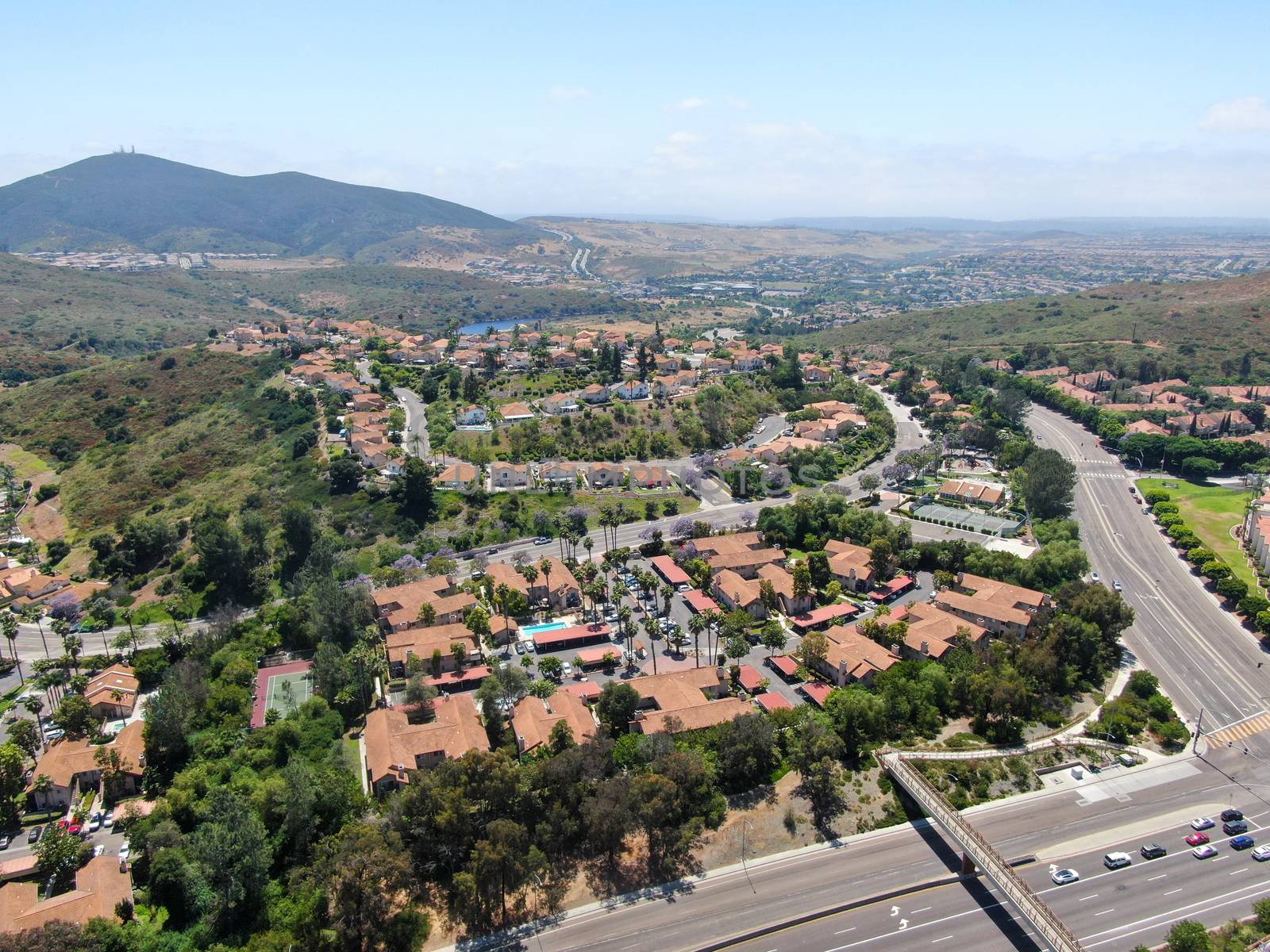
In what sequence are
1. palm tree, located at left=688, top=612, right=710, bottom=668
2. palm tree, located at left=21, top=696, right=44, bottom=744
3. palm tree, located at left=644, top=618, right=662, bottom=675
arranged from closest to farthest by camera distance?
palm tree, located at left=21, top=696, right=44, bottom=744 < palm tree, located at left=688, top=612, right=710, bottom=668 < palm tree, located at left=644, top=618, right=662, bottom=675

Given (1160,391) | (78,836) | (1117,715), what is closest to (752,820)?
(1117,715)

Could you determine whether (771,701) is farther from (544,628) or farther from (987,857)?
(544,628)

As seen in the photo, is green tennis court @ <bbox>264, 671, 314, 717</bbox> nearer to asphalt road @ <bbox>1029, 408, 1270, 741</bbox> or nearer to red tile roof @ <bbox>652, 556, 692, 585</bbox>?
red tile roof @ <bbox>652, 556, 692, 585</bbox>

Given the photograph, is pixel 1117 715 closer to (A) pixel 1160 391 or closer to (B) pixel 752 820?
(B) pixel 752 820

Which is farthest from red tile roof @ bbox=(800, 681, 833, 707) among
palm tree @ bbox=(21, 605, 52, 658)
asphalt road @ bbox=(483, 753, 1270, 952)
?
palm tree @ bbox=(21, 605, 52, 658)

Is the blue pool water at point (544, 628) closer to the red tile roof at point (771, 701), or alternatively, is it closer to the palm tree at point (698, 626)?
the palm tree at point (698, 626)
